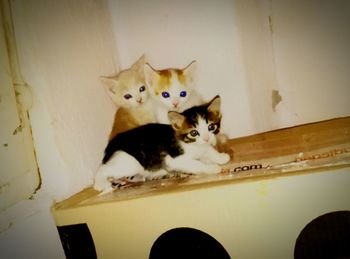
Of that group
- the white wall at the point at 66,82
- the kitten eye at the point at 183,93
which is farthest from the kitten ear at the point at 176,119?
the white wall at the point at 66,82

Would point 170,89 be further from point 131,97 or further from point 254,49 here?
point 254,49

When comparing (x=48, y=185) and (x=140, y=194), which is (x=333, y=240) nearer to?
(x=140, y=194)

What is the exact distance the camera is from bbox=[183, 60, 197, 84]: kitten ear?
3.39 ft

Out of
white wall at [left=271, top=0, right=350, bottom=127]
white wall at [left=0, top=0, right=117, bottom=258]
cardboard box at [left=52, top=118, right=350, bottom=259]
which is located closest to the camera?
cardboard box at [left=52, top=118, right=350, bottom=259]

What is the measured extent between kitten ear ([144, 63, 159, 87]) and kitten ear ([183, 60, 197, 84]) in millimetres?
88

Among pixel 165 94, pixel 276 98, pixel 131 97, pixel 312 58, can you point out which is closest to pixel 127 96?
pixel 131 97

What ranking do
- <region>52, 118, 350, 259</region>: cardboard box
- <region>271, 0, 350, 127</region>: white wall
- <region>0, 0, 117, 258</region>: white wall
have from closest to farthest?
<region>52, 118, 350, 259</region>: cardboard box < <region>0, 0, 117, 258</region>: white wall < <region>271, 0, 350, 127</region>: white wall

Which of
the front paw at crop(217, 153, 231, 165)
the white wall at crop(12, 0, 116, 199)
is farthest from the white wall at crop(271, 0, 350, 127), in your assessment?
the white wall at crop(12, 0, 116, 199)

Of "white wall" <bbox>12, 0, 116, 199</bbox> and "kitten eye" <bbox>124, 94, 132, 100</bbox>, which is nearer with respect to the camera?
"white wall" <bbox>12, 0, 116, 199</bbox>

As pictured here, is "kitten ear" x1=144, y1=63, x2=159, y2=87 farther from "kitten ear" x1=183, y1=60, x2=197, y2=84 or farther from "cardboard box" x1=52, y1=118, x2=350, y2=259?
"cardboard box" x1=52, y1=118, x2=350, y2=259

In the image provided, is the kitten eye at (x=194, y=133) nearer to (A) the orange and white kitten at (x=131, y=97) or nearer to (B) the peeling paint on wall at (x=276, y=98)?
(A) the orange and white kitten at (x=131, y=97)

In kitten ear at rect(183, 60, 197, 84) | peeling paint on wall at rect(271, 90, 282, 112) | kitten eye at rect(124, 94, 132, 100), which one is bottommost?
peeling paint on wall at rect(271, 90, 282, 112)

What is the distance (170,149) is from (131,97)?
0.23m

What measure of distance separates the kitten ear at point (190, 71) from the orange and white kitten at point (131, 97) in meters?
0.13
